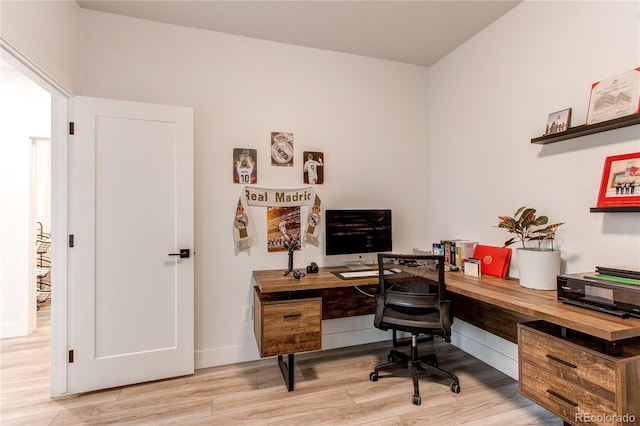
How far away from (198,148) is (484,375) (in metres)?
2.95

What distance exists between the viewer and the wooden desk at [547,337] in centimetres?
132

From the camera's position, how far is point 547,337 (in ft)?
5.26

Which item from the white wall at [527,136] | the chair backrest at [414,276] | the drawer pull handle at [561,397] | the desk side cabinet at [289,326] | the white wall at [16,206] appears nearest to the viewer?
the drawer pull handle at [561,397]

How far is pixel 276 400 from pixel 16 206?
3476 mm

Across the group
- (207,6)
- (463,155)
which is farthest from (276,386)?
(207,6)

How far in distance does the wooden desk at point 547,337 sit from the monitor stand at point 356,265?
0.36 meters

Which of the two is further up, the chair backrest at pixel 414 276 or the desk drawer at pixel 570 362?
the chair backrest at pixel 414 276

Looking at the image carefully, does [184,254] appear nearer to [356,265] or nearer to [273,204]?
[273,204]

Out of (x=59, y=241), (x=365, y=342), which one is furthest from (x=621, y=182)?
(x=59, y=241)

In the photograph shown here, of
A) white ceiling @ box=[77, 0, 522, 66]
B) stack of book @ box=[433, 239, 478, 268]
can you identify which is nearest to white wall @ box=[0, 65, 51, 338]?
white ceiling @ box=[77, 0, 522, 66]

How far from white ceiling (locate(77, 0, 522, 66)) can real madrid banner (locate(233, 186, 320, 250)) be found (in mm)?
1359

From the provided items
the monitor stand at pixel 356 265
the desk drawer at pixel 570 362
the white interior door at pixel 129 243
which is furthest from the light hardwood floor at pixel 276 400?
the monitor stand at pixel 356 265

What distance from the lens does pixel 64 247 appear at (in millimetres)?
2191

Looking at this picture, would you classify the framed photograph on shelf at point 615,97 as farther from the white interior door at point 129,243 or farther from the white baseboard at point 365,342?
the white interior door at point 129,243
